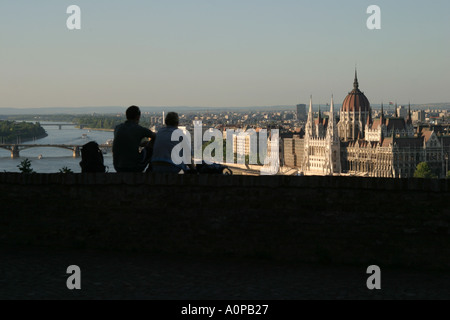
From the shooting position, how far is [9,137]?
435ft

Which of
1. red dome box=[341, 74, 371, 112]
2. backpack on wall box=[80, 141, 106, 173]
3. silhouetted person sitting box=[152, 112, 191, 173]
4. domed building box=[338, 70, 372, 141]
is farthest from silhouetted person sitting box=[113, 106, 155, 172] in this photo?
red dome box=[341, 74, 371, 112]

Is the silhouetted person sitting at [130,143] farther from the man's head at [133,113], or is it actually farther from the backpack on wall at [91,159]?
the backpack on wall at [91,159]

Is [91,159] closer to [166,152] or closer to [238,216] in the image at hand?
[166,152]

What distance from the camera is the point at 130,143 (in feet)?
26.9

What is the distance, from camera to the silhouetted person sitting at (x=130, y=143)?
8.13 metres

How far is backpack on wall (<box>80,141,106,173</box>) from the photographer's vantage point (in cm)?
847

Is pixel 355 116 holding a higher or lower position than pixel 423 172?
higher

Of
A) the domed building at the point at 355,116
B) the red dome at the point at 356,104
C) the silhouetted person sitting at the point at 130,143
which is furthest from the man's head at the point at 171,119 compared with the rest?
the red dome at the point at 356,104

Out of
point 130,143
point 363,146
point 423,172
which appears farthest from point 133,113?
point 363,146

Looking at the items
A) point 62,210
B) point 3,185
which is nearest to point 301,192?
point 62,210

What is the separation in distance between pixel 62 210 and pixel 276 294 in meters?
2.93

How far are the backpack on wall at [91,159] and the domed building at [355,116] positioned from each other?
10533cm

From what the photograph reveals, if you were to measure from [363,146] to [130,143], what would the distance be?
3683 inches
